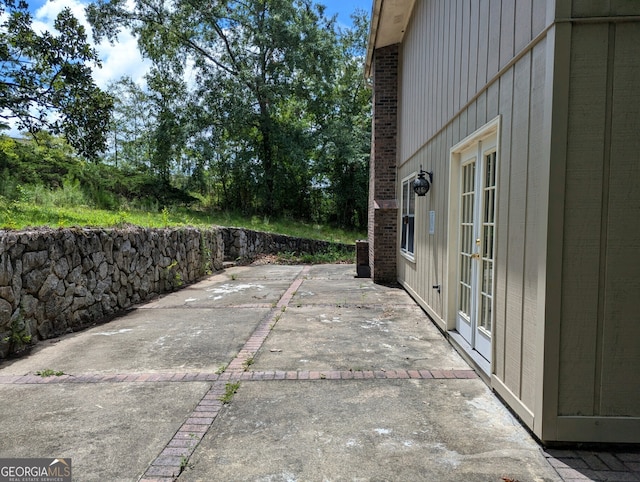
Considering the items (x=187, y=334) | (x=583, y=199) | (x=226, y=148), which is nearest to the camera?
(x=583, y=199)

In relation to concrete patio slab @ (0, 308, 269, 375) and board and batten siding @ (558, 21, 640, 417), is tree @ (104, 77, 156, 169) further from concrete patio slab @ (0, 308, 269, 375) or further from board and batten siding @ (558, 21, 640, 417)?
board and batten siding @ (558, 21, 640, 417)

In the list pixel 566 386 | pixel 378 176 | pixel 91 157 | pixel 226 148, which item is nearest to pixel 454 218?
pixel 566 386

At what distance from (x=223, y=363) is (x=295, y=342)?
95cm

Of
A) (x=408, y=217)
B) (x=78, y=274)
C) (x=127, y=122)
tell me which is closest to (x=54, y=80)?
(x=78, y=274)

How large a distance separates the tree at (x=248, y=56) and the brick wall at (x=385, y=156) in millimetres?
10454

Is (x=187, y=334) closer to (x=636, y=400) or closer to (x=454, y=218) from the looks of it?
(x=454, y=218)

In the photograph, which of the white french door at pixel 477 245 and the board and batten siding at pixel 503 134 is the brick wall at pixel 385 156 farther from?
the white french door at pixel 477 245

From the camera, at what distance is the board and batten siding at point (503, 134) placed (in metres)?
2.75

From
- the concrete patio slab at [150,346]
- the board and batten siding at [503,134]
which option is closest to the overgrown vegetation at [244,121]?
the concrete patio slab at [150,346]

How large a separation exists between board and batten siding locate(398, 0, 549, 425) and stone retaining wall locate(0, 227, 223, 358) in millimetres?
4704

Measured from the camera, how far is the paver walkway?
7.80ft

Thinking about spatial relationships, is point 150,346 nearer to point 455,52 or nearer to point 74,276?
point 74,276

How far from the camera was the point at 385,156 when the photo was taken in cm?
938

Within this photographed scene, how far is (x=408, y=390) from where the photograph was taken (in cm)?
344
